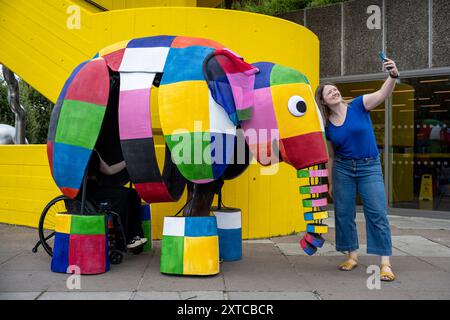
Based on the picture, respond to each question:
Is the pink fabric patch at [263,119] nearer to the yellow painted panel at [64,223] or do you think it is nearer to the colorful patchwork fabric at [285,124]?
the colorful patchwork fabric at [285,124]

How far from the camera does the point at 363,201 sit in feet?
16.6

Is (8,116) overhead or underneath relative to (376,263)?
overhead

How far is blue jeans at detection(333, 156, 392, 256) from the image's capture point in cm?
494

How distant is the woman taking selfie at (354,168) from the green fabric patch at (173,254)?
5.45 feet

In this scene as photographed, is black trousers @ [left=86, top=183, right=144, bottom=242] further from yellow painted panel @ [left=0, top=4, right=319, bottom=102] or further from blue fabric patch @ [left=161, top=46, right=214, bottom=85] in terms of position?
yellow painted panel @ [left=0, top=4, right=319, bottom=102]

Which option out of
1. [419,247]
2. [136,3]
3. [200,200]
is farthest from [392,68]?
[136,3]

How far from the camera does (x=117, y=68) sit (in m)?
4.89

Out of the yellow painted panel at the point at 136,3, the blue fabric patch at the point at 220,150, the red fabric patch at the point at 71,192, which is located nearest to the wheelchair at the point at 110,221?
the red fabric patch at the point at 71,192

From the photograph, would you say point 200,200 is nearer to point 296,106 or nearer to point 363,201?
point 296,106

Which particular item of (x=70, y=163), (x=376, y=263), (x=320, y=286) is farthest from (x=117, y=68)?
(x=376, y=263)

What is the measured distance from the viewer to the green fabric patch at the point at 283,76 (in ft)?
15.3

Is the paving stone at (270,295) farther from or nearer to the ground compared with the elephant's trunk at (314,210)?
nearer to the ground
